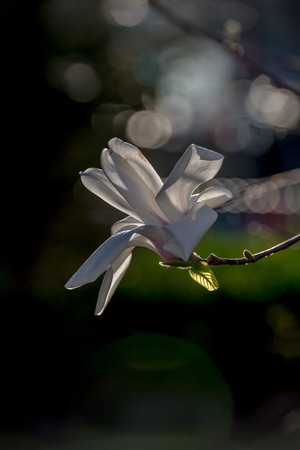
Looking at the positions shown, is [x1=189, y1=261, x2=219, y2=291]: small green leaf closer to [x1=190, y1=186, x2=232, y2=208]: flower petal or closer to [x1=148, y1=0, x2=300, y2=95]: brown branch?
[x1=190, y1=186, x2=232, y2=208]: flower petal

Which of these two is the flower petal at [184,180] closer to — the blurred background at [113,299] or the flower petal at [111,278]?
the flower petal at [111,278]

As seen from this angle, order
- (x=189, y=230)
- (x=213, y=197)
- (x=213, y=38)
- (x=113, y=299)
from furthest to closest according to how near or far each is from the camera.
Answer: (x=113, y=299) < (x=213, y=38) < (x=213, y=197) < (x=189, y=230)

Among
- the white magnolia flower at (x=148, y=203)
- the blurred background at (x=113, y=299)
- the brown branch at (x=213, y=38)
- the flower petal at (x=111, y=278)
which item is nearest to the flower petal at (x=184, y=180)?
the white magnolia flower at (x=148, y=203)

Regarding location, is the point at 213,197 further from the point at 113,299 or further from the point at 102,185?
the point at 113,299

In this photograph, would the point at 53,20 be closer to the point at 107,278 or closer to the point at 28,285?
the point at 28,285

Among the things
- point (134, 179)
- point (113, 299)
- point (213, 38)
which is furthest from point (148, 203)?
point (113, 299)
